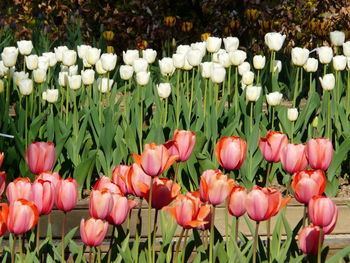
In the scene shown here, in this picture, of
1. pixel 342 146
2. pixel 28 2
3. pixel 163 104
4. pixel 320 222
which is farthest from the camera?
pixel 28 2

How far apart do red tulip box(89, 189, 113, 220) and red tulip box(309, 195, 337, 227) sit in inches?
19.2

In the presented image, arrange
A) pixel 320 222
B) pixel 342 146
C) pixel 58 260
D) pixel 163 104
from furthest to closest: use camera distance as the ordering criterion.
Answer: pixel 163 104 < pixel 342 146 < pixel 58 260 < pixel 320 222

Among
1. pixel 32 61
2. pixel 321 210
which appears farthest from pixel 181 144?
pixel 32 61

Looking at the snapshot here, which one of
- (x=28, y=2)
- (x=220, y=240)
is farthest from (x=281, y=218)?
(x=28, y=2)

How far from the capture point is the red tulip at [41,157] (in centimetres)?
252

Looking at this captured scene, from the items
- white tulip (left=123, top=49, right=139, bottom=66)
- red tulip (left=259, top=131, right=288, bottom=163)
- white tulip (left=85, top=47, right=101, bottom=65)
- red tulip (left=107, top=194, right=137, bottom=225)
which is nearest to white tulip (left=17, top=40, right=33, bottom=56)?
white tulip (left=85, top=47, right=101, bottom=65)

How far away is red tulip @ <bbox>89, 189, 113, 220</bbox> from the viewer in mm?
2184

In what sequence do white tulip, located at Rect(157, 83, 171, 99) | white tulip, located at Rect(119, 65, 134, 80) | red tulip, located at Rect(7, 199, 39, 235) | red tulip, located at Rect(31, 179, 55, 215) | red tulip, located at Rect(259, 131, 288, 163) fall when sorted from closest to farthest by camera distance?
1. red tulip, located at Rect(7, 199, 39, 235)
2. red tulip, located at Rect(31, 179, 55, 215)
3. red tulip, located at Rect(259, 131, 288, 163)
4. white tulip, located at Rect(157, 83, 171, 99)
5. white tulip, located at Rect(119, 65, 134, 80)

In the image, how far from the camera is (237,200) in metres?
2.26

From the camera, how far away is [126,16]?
23.2 feet

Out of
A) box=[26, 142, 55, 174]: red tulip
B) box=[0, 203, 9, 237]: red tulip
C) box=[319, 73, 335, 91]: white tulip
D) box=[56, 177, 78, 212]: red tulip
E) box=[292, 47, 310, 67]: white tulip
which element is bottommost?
box=[0, 203, 9, 237]: red tulip

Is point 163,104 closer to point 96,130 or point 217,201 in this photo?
point 96,130

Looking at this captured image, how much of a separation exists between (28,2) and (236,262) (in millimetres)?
6087

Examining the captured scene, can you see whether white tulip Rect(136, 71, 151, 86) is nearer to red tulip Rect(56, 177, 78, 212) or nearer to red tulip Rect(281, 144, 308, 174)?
red tulip Rect(281, 144, 308, 174)
